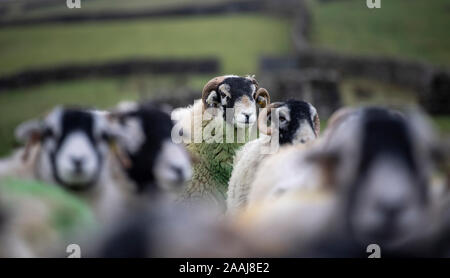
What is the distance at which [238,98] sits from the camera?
10.6 ft

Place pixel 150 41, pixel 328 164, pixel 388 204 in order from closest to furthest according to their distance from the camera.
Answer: pixel 388 204, pixel 328 164, pixel 150 41

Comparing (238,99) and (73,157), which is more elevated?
(238,99)

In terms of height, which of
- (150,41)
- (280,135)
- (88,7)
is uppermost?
(88,7)

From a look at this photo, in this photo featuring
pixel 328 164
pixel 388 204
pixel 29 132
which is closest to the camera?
pixel 388 204

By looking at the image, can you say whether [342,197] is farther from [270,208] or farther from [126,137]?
[126,137]

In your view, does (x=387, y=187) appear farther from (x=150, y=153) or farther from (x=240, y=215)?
(x=150, y=153)

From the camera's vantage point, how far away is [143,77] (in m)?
19.8

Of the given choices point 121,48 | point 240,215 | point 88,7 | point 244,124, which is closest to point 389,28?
point 121,48

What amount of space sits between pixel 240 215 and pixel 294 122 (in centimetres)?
110

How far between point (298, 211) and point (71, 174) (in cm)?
88

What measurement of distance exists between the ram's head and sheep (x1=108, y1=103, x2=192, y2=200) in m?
0.70

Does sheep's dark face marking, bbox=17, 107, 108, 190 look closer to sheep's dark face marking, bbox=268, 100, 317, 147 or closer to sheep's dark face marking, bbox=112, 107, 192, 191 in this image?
sheep's dark face marking, bbox=112, 107, 192, 191

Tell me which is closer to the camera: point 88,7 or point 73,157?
point 73,157
